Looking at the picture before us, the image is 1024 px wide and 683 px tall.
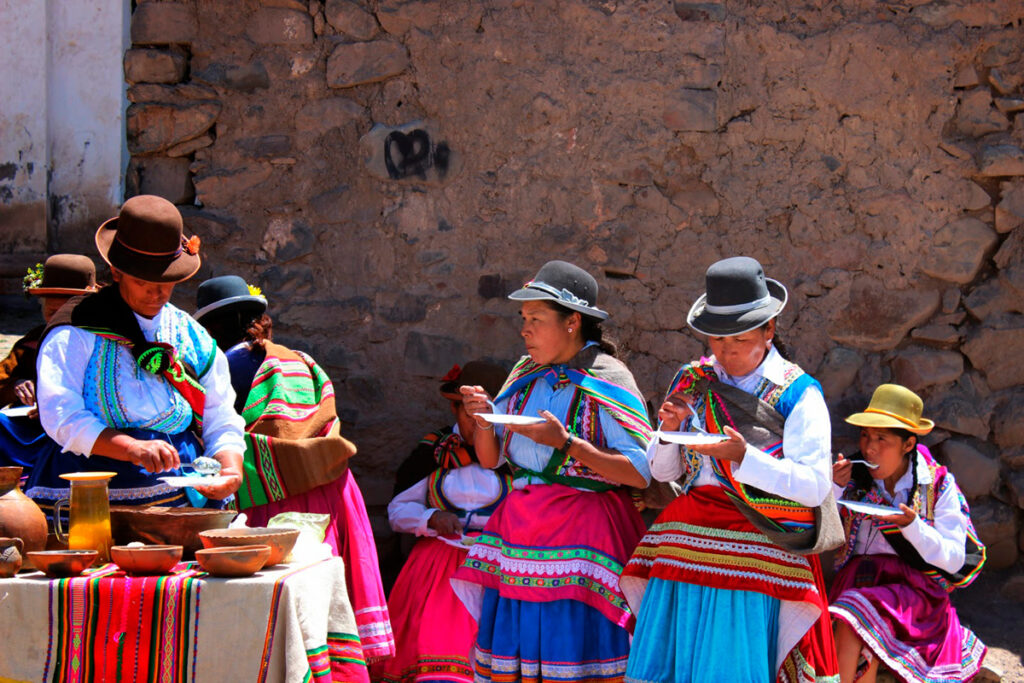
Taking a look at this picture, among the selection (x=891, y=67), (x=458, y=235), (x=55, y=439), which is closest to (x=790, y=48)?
(x=891, y=67)

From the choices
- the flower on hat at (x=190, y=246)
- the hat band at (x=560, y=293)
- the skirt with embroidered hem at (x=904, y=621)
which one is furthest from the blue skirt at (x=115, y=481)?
the skirt with embroidered hem at (x=904, y=621)

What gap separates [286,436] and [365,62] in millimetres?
1824

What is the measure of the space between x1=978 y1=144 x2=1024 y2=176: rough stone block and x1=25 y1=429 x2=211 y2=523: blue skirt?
11.4 feet

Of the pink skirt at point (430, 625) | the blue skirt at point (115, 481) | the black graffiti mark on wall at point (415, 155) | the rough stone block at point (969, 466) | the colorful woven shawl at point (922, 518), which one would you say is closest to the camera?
the blue skirt at point (115, 481)

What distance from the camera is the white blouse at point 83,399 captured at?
2.99 meters

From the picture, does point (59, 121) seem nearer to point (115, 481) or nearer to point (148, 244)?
point (148, 244)

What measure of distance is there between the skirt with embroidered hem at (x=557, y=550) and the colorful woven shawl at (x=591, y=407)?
2.3 inches

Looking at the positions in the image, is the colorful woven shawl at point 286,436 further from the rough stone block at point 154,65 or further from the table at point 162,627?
the rough stone block at point 154,65

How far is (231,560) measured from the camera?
2531 millimetres

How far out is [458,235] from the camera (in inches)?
186

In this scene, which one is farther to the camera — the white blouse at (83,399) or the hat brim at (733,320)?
the hat brim at (733,320)

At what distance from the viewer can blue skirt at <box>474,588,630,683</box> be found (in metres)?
3.46

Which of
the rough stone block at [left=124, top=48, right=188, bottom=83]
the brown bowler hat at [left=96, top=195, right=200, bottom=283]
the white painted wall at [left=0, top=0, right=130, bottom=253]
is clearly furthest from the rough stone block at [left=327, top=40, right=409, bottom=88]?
the brown bowler hat at [left=96, top=195, right=200, bottom=283]

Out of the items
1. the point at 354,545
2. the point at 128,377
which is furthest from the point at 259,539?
the point at 354,545
